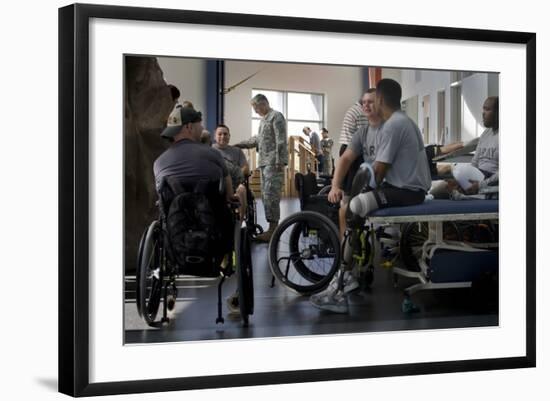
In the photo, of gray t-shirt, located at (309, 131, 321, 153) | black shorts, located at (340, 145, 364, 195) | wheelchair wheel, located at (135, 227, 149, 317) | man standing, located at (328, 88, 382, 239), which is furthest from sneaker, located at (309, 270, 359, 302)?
wheelchair wheel, located at (135, 227, 149, 317)

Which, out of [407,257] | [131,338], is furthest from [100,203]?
[407,257]

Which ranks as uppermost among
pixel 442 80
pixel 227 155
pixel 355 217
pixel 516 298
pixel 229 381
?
pixel 442 80

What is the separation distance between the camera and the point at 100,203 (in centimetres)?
411

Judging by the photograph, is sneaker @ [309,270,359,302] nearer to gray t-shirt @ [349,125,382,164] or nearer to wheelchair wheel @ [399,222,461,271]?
wheelchair wheel @ [399,222,461,271]

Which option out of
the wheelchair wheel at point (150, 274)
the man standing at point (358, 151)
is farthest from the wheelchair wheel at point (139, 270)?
the man standing at point (358, 151)

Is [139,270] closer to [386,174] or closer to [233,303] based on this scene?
[233,303]

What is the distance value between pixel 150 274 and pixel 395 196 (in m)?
1.35

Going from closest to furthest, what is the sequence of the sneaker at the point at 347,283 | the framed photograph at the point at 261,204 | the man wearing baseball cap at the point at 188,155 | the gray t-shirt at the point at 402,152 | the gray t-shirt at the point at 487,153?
the framed photograph at the point at 261,204
the man wearing baseball cap at the point at 188,155
the sneaker at the point at 347,283
the gray t-shirt at the point at 402,152
the gray t-shirt at the point at 487,153

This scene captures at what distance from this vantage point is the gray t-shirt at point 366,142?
4.62 m

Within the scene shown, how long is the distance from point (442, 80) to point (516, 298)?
1.24 meters

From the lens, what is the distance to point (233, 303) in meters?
4.41

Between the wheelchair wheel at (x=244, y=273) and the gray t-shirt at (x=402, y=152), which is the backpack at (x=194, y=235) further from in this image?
the gray t-shirt at (x=402, y=152)

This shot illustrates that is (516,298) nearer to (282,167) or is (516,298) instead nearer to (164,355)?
(282,167)

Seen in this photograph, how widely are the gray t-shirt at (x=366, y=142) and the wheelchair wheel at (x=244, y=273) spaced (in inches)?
28.4
